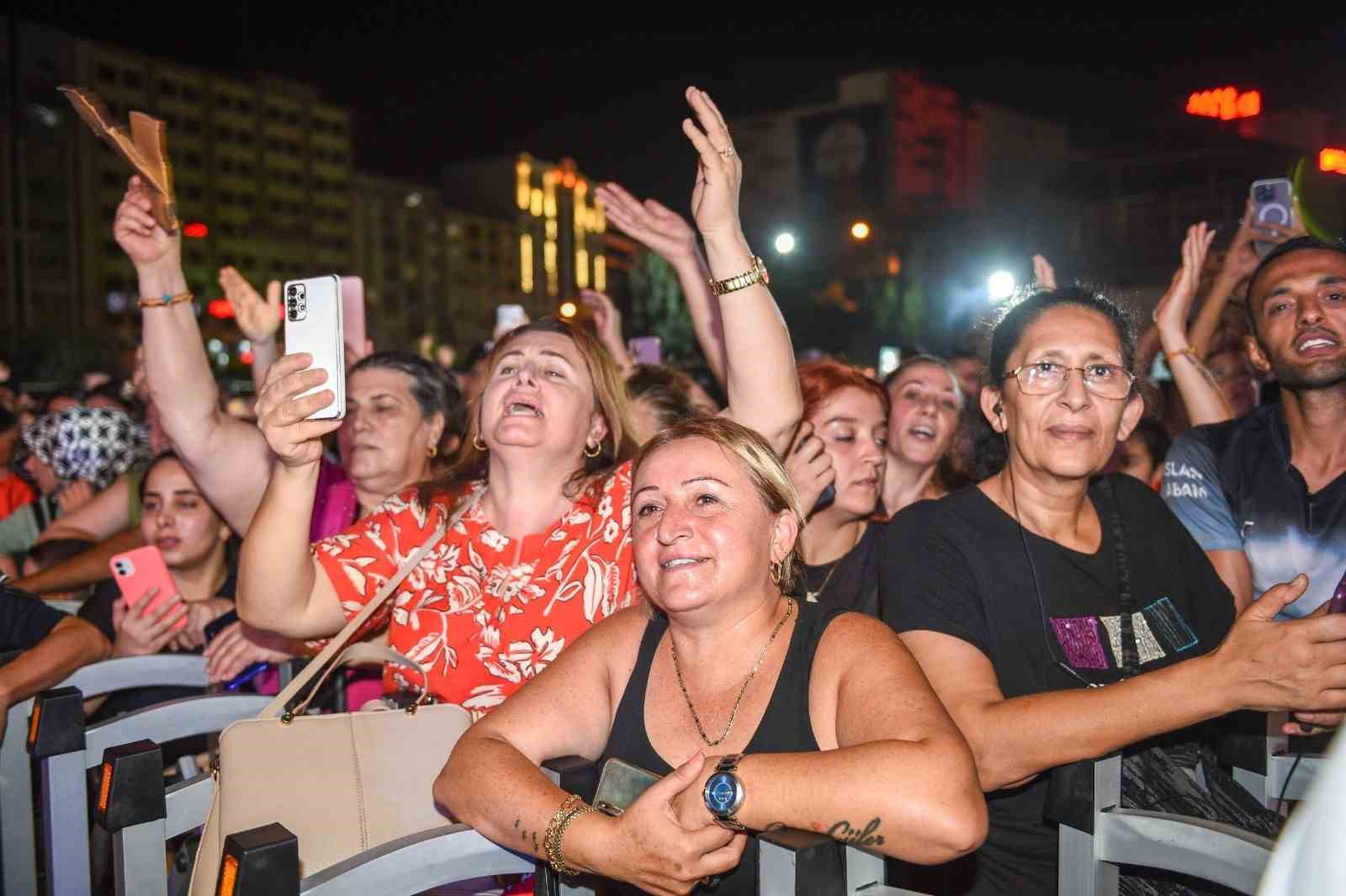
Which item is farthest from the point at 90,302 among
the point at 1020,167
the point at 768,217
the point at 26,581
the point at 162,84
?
the point at 26,581

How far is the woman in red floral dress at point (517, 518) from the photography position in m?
2.64

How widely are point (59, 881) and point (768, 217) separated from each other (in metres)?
72.5

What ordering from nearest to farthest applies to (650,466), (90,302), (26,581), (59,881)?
1. (650,466)
2. (59,881)
3. (26,581)
4. (90,302)

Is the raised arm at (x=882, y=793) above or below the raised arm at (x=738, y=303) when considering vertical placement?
below

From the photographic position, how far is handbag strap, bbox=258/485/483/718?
2.33 metres

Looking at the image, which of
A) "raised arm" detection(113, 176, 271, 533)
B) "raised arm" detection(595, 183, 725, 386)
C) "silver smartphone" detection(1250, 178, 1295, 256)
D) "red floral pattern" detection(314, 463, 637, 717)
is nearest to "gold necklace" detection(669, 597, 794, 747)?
"red floral pattern" detection(314, 463, 637, 717)

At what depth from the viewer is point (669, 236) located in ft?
11.2

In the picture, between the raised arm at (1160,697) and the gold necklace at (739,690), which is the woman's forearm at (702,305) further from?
the raised arm at (1160,697)

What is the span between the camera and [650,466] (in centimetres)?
232

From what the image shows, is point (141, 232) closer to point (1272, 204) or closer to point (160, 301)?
point (160, 301)

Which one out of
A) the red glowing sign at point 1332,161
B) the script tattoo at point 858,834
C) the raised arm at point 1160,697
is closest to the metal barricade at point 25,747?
the script tattoo at point 858,834

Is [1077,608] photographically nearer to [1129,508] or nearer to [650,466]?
[1129,508]

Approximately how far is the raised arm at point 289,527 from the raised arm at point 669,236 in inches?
53.4

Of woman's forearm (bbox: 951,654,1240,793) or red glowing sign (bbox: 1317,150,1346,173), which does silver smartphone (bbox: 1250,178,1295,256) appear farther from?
woman's forearm (bbox: 951,654,1240,793)
